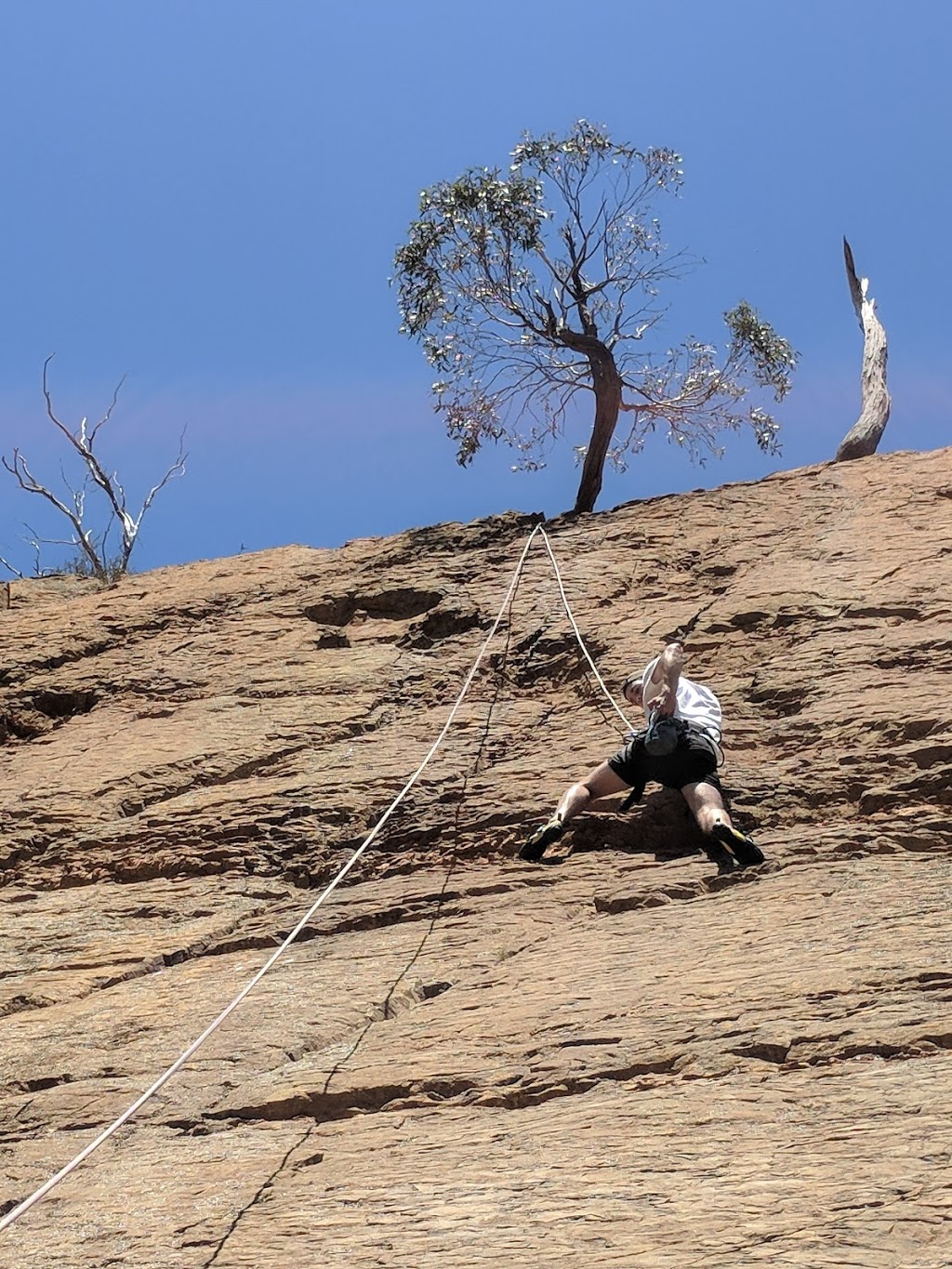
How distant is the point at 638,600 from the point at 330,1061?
17.2 ft

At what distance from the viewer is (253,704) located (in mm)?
9094

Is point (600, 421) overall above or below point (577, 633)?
above

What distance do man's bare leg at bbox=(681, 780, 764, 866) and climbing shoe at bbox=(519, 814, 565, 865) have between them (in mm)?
634

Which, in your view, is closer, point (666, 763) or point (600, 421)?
point (666, 763)

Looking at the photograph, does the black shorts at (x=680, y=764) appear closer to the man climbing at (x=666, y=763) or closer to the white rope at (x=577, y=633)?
the man climbing at (x=666, y=763)

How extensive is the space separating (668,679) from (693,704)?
25cm

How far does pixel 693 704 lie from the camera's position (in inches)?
281

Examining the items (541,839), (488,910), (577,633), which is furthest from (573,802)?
(577,633)

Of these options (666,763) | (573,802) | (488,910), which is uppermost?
(666,763)

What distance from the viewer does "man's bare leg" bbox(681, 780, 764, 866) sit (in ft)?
19.6

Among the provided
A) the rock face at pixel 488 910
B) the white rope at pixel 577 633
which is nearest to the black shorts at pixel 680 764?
the rock face at pixel 488 910

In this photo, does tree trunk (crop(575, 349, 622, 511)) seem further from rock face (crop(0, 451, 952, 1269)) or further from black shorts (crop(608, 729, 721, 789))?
black shorts (crop(608, 729, 721, 789))

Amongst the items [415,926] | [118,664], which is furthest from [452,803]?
[118,664]

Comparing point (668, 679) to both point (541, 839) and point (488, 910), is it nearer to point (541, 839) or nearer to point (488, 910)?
point (541, 839)
